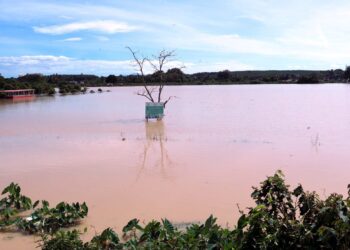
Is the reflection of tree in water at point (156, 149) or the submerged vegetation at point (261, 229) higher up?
the submerged vegetation at point (261, 229)

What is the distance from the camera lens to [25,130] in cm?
1577

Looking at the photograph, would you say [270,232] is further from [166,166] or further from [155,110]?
[155,110]

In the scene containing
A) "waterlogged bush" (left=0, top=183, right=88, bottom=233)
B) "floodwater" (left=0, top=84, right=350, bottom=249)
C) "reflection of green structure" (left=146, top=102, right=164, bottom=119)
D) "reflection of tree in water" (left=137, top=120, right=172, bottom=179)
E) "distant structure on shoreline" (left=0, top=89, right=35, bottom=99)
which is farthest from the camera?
"distant structure on shoreline" (left=0, top=89, right=35, bottom=99)

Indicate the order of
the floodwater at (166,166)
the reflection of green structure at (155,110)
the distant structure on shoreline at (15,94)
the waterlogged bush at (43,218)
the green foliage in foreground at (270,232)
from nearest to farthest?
the green foliage in foreground at (270,232), the waterlogged bush at (43,218), the floodwater at (166,166), the reflection of green structure at (155,110), the distant structure on shoreline at (15,94)

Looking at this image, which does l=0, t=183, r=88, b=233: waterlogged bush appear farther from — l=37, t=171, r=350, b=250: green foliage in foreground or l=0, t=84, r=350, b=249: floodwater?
l=37, t=171, r=350, b=250: green foliage in foreground

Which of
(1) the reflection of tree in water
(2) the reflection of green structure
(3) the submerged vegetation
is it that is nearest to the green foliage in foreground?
(3) the submerged vegetation

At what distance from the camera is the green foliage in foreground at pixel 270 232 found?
9.36 ft

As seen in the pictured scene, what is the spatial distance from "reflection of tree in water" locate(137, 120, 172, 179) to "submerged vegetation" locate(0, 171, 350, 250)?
357 cm

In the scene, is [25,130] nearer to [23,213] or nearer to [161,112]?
[161,112]

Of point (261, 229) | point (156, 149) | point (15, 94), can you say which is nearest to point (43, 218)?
point (261, 229)

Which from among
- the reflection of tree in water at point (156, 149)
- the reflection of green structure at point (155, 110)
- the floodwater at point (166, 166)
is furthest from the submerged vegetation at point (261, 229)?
the reflection of green structure at point (155, 110)

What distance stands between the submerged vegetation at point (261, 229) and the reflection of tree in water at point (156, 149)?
3574mm

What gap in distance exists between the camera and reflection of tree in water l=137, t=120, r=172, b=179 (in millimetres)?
8812

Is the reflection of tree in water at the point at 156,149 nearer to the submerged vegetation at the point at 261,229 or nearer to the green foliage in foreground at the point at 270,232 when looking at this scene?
the submerged vegetation at the point at 261,229
